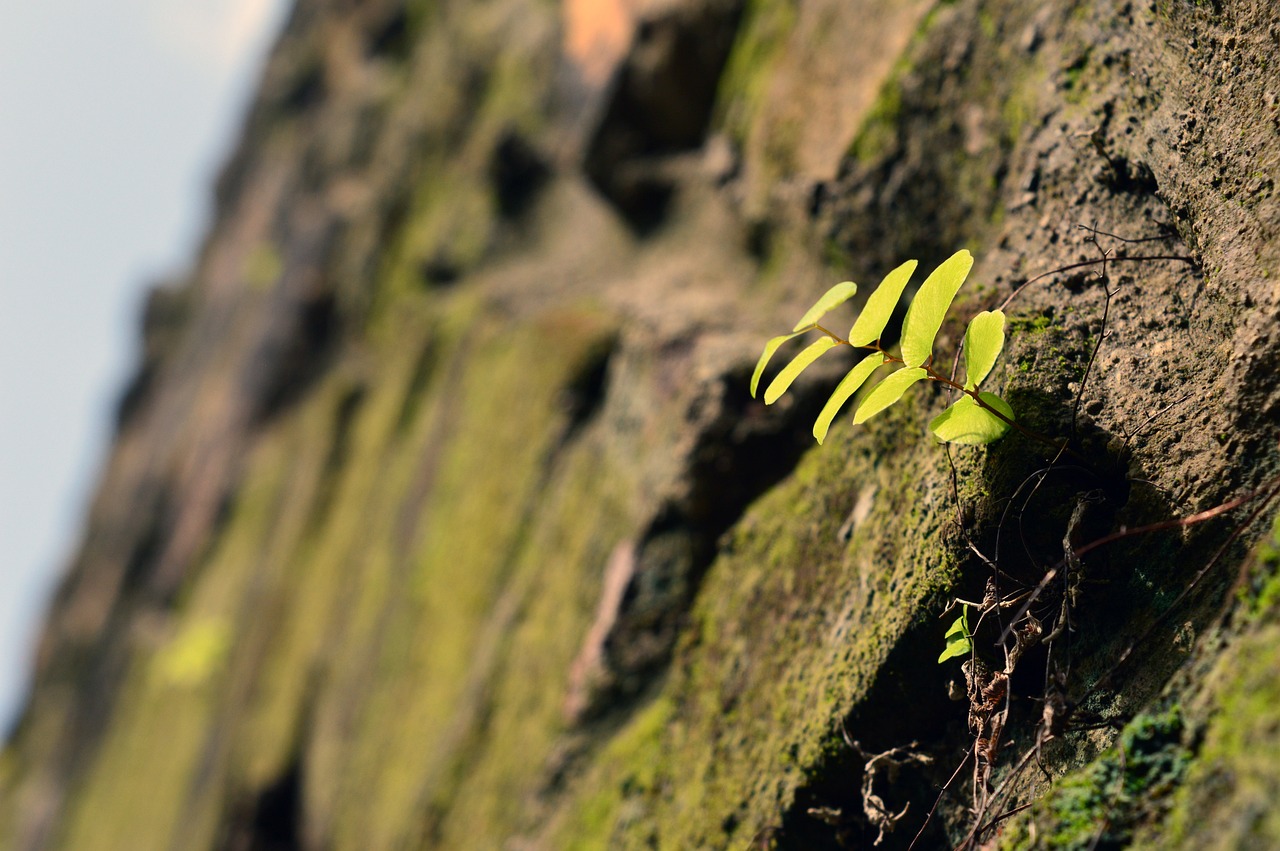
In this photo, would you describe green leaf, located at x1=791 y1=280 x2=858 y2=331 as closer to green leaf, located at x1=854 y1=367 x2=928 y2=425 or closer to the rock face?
green leaf, located at x1=854 y1=367 x2=928 y2=425

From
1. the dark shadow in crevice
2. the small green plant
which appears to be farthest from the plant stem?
the dark shadow in crevice

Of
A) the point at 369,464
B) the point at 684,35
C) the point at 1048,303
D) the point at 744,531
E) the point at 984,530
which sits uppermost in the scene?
the point at 684,35

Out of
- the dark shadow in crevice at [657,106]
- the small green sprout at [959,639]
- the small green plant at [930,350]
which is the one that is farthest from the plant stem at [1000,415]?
the dark shadow in crevice at [657,106]

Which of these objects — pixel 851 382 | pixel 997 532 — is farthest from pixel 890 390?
pixel 997 532

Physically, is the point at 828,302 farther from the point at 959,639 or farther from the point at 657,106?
the point at 657,106

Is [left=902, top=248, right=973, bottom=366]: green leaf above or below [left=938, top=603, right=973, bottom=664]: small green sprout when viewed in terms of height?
above

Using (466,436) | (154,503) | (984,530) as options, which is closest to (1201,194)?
(984,530)

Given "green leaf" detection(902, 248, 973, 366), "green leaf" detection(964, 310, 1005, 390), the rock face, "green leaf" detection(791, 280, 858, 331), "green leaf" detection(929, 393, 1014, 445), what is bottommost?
the rock face

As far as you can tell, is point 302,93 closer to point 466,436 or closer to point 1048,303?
point 466,436
